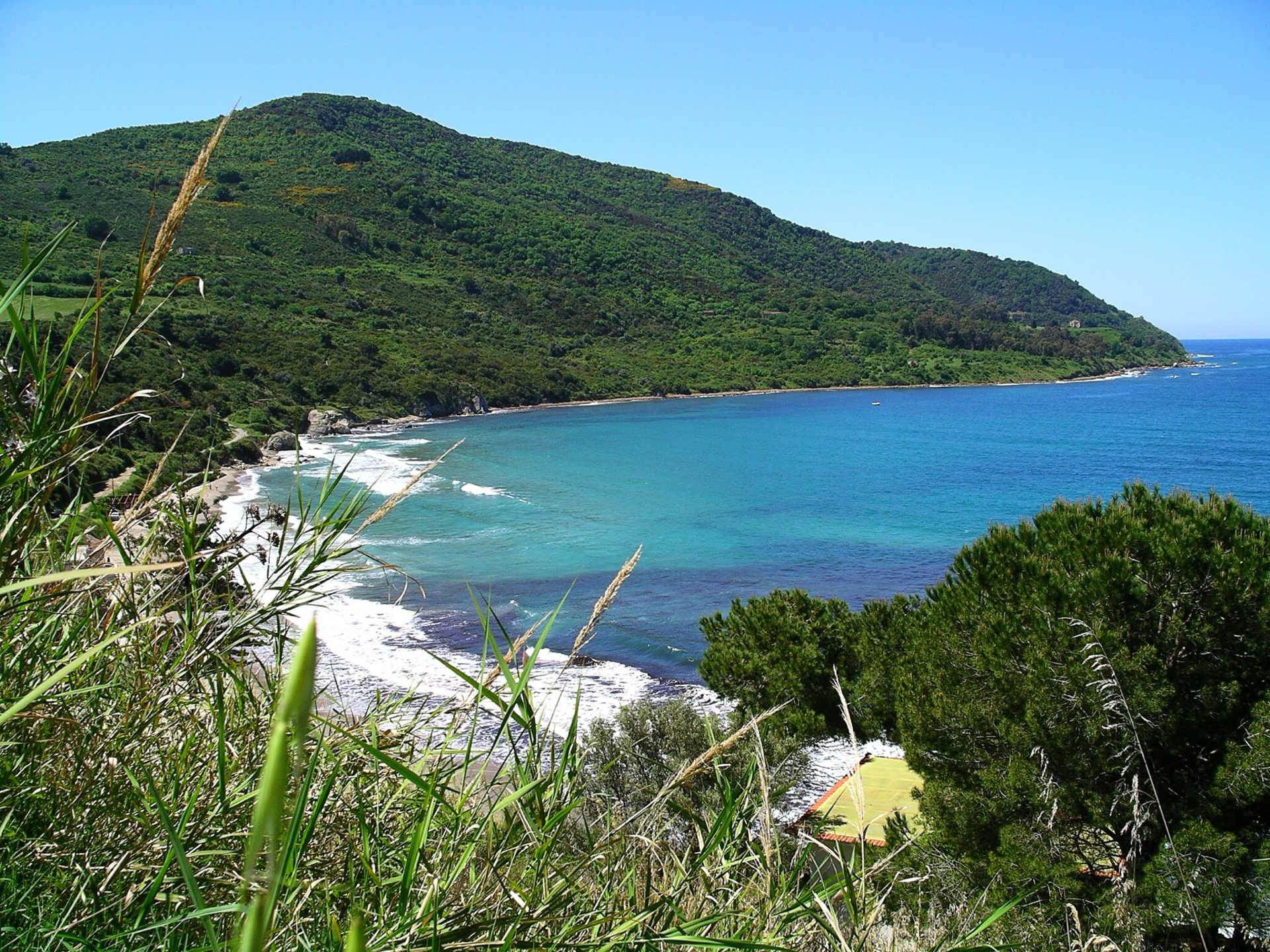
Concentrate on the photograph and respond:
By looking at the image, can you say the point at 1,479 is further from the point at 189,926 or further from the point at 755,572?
the point at 755,572

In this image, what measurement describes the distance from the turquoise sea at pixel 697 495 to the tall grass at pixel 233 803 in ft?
2.42

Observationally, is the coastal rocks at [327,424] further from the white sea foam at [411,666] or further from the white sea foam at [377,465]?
the white sea foam at [411,666]

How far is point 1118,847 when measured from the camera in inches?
313

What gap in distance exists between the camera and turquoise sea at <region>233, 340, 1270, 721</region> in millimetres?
24297

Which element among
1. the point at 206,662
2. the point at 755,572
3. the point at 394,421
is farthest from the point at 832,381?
the point at 206,662

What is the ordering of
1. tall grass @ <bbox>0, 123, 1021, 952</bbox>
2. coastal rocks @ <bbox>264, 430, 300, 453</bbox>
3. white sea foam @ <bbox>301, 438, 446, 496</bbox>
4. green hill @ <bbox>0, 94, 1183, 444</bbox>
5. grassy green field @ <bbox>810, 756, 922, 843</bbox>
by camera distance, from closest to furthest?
tall grass @ <bbox>0, 123, 1021, 952</bbox> < grassy green field @ <bbox>810, 756, 922, 843</bbox> < white sea foam @ <bbox>301, 438, 446, 496</bbox> < coastal rocks @ <bbox>264, 430, 300, 453</bbox> < green hill @ <bbox>0, 94, 1183, 444</bbox>

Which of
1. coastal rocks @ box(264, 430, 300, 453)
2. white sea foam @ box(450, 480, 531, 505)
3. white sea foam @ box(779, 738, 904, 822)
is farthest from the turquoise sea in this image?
white sea foam @ box(779, 738, 904, 822)

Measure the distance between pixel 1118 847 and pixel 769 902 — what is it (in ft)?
25.1

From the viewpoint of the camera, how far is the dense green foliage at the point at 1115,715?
7293mm

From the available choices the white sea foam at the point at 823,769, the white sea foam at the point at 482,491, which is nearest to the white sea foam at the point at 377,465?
the white sea foam at the point at 482,491

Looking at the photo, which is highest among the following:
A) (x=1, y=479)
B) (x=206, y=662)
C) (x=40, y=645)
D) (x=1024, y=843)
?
(x=1, y=479)

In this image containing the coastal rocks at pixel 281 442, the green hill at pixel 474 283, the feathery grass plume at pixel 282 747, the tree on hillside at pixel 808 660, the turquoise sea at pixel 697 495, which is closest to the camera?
the feathery grass plume at pixel 282 747

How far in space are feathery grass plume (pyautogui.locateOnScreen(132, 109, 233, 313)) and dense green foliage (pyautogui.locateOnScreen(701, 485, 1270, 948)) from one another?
679cm

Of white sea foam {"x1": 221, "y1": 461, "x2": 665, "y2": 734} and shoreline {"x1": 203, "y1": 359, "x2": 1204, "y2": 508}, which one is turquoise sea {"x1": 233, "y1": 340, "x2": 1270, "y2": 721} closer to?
white sea foam {"x1": 221, "y1": 461, "x2": 665, "y2": 734}
